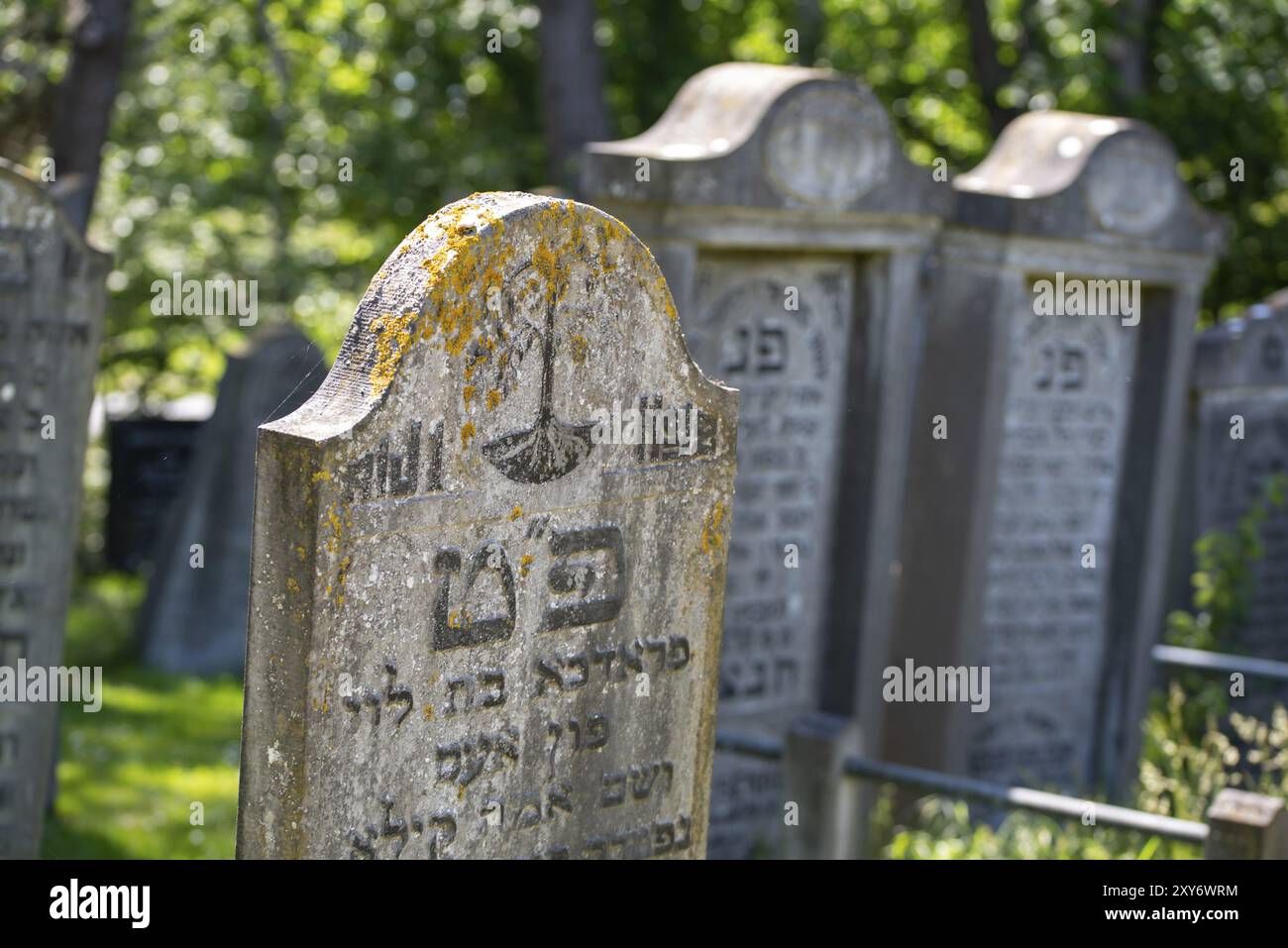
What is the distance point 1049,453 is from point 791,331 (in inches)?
64.3

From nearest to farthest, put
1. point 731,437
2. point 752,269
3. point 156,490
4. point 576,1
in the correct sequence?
point 731,437 → point 752,269 → point 576,1 → point 156,490

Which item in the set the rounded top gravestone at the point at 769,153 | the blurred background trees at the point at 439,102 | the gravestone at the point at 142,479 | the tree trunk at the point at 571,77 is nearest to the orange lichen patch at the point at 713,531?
the rounded top gravestone at the point at 769,153

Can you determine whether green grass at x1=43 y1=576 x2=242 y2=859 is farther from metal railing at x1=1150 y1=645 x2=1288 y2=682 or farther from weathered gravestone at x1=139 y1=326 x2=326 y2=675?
metal railing at x1=1150 y1=645 x2=1288 y2=682

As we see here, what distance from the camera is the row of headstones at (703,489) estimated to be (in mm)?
2789

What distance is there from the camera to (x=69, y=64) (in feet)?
27.0

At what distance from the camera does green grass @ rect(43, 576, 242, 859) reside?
625 cm

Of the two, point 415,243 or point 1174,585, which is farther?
point 1174,585

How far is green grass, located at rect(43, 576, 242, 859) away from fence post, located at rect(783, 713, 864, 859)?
6.52 ft

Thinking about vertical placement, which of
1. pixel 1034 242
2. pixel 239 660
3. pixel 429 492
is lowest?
pixel 239 660

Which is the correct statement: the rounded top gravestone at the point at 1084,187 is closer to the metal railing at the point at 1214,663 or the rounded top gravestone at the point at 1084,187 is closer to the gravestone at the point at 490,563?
the metal railing at the point at 1214,663

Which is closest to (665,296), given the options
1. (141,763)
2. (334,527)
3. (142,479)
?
(334,527)
